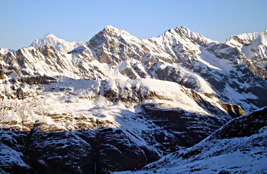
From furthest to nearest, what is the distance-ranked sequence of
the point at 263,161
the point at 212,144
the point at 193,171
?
1. the point at 212,144
2. the point at 193,171
3. the point at 263,161

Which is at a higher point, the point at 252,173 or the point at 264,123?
the point at 264,123

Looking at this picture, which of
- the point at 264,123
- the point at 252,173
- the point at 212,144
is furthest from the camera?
the point at 212,144

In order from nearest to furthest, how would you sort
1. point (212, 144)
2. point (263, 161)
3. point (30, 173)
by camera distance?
point (263, 161)
point (212, 144)
point (30, 173)

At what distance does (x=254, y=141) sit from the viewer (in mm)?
113938

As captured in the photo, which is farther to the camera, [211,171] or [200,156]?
[200,156]

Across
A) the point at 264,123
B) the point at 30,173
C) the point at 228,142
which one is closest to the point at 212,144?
the point at 228,142

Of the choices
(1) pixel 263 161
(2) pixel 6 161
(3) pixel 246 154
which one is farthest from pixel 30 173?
(1) pixel 263 161

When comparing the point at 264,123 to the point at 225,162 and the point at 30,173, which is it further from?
the point at 30,173

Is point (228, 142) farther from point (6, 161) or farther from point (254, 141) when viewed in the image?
point (6, 161)

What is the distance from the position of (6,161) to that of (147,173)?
396 feet

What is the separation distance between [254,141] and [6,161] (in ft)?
425

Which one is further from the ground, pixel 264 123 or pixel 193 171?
pixel 264 123

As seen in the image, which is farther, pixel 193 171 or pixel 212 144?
pixel 212 144

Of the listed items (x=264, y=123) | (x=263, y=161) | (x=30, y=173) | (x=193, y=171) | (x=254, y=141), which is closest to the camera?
(x=263, y=161)
